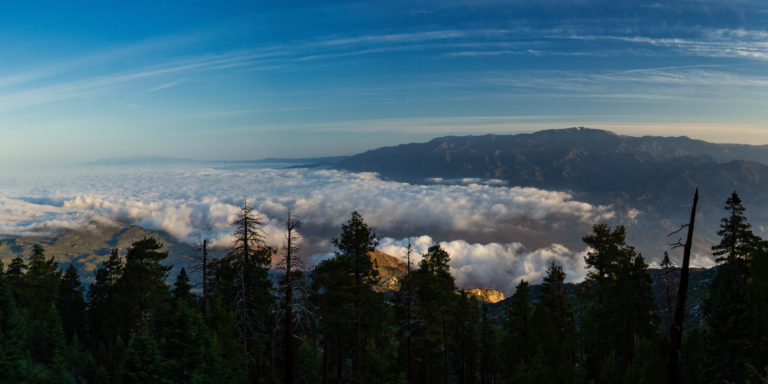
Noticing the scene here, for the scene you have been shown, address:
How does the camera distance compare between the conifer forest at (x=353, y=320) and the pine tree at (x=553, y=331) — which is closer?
the conifer forest at (x=353, y=320)

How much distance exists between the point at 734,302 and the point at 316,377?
3272cm

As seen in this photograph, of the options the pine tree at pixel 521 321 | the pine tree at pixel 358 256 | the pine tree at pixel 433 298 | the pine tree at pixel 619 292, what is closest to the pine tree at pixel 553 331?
the pine tree at pixel 521 321

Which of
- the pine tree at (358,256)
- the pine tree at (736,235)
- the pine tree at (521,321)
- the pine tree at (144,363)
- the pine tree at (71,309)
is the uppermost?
the pine tree at (736,235)

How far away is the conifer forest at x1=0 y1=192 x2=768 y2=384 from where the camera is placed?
2520cm

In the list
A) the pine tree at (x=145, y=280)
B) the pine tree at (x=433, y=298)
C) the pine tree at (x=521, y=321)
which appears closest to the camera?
the pine tree at (x=433, y=298)

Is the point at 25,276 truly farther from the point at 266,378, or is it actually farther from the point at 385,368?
the point at 385,368

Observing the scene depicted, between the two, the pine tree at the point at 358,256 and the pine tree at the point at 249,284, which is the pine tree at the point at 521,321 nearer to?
the pine tree at the point at 358,256

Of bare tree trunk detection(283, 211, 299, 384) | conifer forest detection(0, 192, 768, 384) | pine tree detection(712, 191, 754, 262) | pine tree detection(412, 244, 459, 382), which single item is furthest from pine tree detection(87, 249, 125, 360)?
pine tree detection(712, 191, 754, 262)

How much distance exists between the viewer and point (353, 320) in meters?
34.0

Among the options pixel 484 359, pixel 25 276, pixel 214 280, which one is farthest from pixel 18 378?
pixel 484 359

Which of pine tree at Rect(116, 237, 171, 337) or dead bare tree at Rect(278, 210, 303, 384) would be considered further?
pine tree at Rect(116, 237, 171, 337)

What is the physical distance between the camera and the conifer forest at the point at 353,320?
82.7 ft

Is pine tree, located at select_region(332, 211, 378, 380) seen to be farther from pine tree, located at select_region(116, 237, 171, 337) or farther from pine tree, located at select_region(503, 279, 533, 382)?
pine tree, located at select_region(503, 279, 533, 382)

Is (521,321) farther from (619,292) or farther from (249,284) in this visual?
(249,284)
